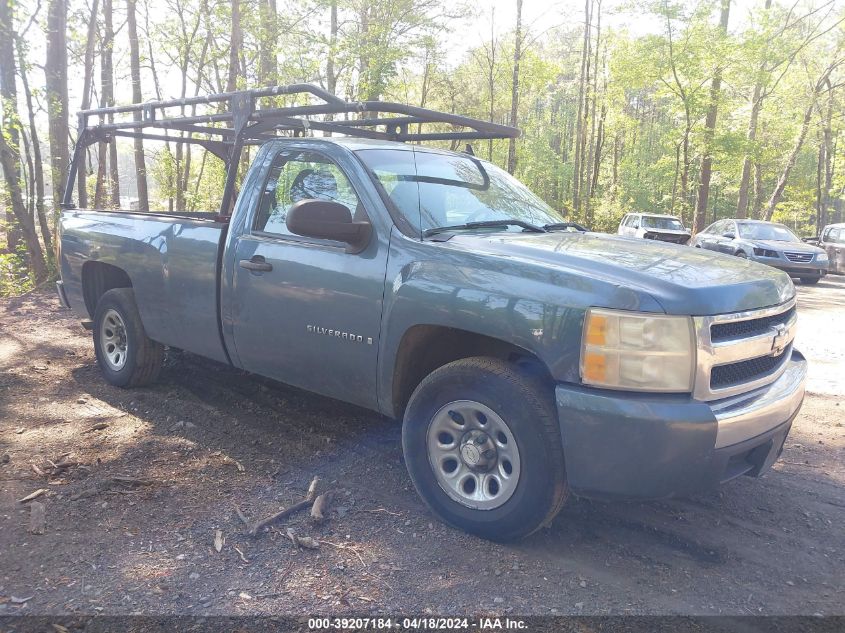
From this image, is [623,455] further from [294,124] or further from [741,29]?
[741,29]

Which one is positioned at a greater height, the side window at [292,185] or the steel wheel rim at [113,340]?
the side window at [292,185]

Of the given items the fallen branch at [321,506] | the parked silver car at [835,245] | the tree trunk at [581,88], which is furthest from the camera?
the tree trunk at [581,88]

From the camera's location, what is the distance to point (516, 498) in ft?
9.45

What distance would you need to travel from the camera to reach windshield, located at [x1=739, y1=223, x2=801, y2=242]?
54.1 feet

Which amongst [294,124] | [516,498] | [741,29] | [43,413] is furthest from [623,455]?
[741,29]

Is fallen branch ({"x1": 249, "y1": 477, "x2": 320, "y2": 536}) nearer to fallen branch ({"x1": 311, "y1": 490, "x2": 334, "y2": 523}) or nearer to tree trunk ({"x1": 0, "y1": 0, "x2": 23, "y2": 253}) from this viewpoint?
fallen branch ({"x1": 311, "y1": 490, "x2": 334, "y2": 523})

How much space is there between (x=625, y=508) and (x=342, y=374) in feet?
5.76

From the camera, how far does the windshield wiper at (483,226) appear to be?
3458mm

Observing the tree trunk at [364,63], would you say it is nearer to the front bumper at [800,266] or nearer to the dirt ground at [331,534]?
the front bumper at [800,266]

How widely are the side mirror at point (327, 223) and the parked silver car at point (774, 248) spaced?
555 inches

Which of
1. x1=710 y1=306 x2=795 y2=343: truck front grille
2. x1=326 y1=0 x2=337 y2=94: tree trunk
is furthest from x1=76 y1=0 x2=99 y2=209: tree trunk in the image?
x1=710 y1=306 x2=795 y2=343: truck front grille

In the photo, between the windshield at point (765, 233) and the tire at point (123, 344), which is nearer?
the tire at point (123, 344)

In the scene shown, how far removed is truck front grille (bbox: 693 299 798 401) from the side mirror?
5.75ft

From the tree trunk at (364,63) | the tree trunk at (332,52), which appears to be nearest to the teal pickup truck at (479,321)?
the tree trunk at (364,63)
